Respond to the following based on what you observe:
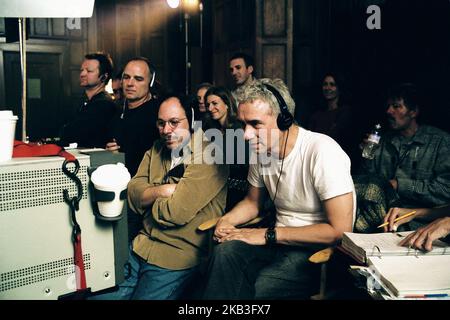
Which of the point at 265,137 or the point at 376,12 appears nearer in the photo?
the point at 265,137

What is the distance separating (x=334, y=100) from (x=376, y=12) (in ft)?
2.80

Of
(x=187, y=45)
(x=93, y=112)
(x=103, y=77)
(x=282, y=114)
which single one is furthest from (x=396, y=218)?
(x=187, y=45)

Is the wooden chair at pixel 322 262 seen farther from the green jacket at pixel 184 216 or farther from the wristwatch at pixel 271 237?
Result: the green jacket at pixel 184 216

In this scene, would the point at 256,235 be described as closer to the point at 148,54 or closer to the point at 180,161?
the point at 180,161

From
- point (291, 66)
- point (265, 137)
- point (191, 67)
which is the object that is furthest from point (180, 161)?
point (191, 67)

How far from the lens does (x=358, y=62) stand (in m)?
4.40

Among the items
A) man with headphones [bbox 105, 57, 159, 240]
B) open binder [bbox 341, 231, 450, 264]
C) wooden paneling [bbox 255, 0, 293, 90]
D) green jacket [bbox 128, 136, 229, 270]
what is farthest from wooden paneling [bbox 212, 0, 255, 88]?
open binder [bbox 341, 231, 450, 264]

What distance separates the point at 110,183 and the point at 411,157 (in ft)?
6.90

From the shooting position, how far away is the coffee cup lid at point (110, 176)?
1.27 m

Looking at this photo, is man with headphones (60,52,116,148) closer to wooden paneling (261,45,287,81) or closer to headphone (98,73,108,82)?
headphone (98,73,108,82)

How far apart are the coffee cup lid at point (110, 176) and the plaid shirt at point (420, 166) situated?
1.93m

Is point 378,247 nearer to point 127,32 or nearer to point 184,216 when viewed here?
point 184,216

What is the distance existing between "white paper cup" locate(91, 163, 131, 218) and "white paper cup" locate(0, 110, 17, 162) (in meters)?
0.23
